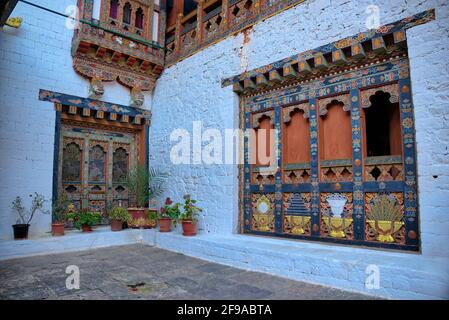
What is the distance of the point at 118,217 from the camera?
6348 mm

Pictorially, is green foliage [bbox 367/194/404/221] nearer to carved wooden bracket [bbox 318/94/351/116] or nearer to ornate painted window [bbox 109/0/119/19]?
carved wooden bracket [bbox 318/94/351/116]

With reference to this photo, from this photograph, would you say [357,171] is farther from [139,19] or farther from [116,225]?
[139,19]

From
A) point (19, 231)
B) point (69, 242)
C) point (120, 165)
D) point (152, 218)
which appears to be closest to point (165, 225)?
point (152, 218)

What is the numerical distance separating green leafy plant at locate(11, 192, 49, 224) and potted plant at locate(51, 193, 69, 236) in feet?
0.55

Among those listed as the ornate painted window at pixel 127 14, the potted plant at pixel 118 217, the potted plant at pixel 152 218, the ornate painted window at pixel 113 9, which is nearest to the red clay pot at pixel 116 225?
the potted plant at pixel 118 217

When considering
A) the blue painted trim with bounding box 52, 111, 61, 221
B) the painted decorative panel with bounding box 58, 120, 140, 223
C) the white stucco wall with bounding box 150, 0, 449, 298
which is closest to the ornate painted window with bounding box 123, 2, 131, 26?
the white stucco wall with bounding box 150, 0, 449, 298

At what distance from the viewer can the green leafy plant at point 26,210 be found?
18.1 ft

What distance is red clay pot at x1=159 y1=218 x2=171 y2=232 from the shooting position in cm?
608

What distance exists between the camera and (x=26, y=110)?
5.77 m

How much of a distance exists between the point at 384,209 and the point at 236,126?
266 cm

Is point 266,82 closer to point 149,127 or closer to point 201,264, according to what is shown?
point 201,264

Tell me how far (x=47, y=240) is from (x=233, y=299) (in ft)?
12.2
